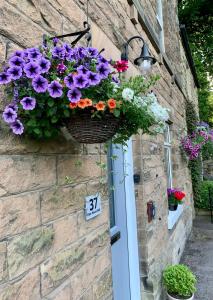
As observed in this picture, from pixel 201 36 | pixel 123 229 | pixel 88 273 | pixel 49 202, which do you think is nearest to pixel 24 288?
pixel 49 202

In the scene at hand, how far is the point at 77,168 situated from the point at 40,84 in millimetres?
762

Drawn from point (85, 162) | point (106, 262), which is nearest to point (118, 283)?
point (106, 262)

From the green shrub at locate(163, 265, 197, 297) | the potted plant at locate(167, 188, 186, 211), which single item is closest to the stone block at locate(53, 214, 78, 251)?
the green shrub at locate(163, 265, 197, 297)

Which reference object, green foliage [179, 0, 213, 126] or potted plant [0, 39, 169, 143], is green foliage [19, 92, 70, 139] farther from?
green foliage [179, 0, 213, 126]

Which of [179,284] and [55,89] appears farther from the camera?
[179,284]

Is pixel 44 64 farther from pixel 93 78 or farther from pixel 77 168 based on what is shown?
pixel 77 168

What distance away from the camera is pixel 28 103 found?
138 centimetres

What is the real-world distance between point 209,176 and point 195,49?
19.8 feet

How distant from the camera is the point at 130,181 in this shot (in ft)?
11.3

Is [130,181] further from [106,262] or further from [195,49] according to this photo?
[195,49]

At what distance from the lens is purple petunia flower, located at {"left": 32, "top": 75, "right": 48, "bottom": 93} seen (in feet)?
4.51

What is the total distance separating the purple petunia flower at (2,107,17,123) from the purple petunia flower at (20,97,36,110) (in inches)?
2.2

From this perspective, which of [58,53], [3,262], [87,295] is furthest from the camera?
[87,295]

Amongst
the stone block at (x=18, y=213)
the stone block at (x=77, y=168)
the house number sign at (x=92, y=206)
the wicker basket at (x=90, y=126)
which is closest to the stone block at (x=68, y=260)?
the house number sign at (x=92, y=206)
